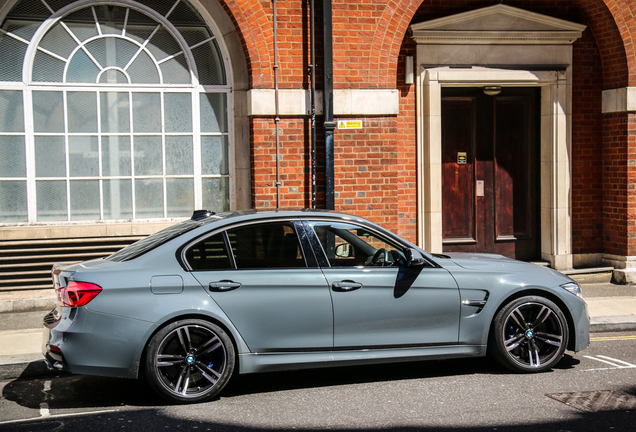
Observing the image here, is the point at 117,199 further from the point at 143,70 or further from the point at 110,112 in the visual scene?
the point at 143,70

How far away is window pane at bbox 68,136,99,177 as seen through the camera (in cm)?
931

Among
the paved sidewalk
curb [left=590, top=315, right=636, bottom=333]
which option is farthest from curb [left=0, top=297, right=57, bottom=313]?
curb [left=590, top=315, right=636, bottom=333]

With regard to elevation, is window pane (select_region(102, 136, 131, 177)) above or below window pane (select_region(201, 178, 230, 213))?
above

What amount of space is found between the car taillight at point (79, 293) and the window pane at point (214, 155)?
4.99 m

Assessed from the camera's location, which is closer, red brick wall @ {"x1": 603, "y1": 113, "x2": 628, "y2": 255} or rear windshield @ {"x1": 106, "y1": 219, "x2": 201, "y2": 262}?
rear windshield @ {"x1": 106, "y1": 219, "x2": 201, "y2": 262}

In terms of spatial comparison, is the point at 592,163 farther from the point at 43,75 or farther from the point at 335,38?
the point at 43,75

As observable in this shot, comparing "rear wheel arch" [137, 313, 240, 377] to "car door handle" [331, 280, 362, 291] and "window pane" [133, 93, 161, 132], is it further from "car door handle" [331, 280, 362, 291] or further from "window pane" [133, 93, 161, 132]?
"window pane" [133, 93, 161, 132]

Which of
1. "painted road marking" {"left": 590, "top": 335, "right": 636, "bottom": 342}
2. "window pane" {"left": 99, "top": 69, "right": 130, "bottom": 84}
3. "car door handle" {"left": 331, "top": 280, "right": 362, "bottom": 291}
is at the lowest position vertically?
"painted road marking" {"left": 590, "top": 335, "right": 636, "bottom": 342}

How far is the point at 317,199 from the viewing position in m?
9.56

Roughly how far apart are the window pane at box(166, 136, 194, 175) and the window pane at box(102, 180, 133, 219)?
25.7 inches

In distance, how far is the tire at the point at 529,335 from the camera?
18.5ft

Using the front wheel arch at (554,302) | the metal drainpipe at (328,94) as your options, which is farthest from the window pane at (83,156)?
the front wheel arch at (554,302)

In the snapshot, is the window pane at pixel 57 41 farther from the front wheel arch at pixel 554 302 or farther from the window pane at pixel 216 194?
the front wheel arch at pixel 554 302

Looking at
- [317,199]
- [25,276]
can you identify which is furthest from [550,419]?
[25,276]
